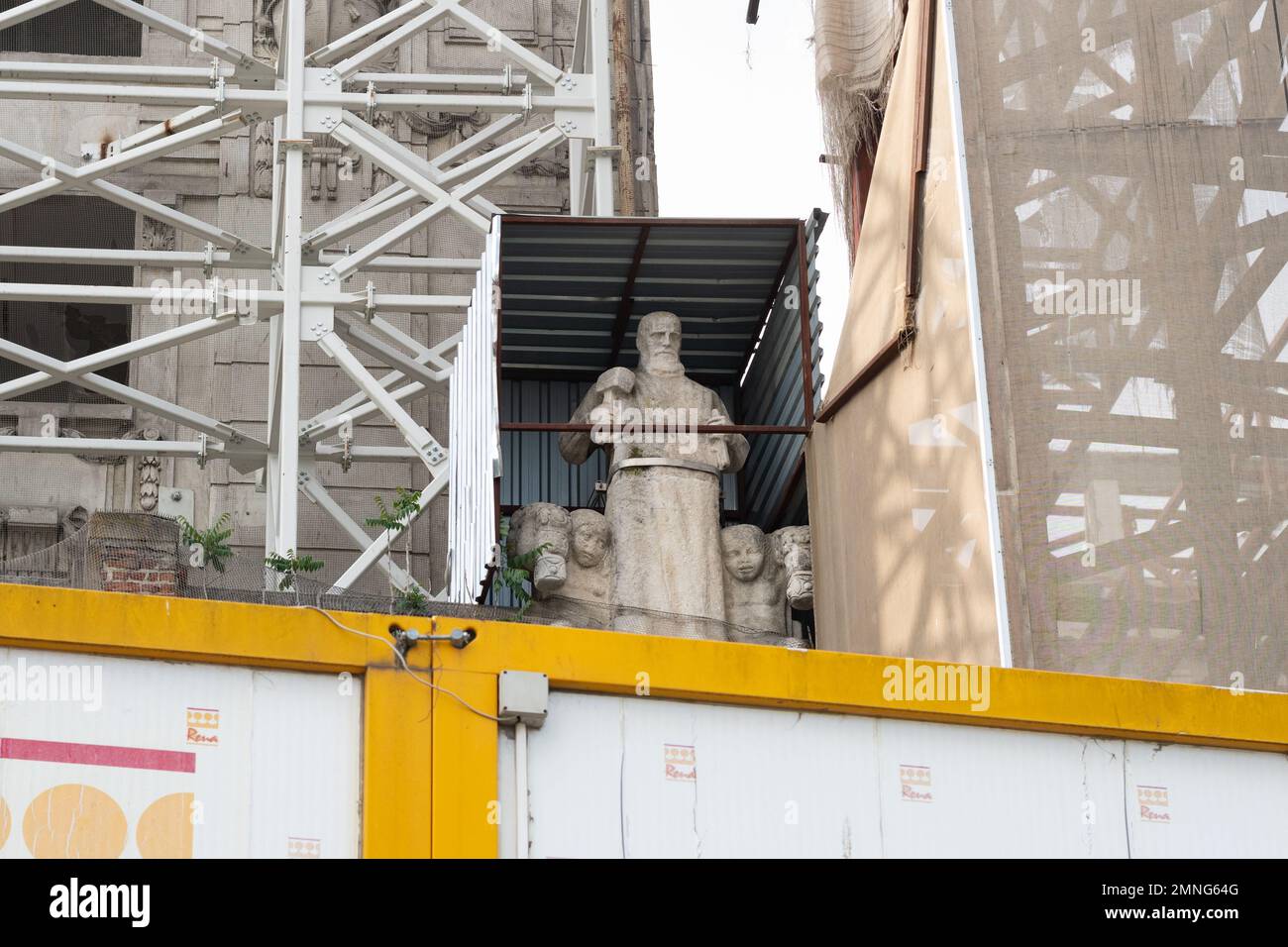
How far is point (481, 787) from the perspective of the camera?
1192cm

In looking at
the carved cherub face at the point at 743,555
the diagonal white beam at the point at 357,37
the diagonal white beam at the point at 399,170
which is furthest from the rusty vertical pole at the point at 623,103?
the carved cherub face at the point at 743,555

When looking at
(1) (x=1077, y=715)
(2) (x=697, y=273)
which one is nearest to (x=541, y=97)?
(2) (x=697, y=273)

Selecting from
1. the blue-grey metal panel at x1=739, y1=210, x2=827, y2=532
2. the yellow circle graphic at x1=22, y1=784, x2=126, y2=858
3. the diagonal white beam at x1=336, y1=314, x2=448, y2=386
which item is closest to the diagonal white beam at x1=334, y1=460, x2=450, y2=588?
the diagonal white beam at x1=336, y1=314, x2=448, y2=386

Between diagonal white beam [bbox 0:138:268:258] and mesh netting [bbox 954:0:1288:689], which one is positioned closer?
mesh netting [bbox 954:0:1288:689]

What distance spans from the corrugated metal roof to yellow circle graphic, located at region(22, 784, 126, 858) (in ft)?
31.3

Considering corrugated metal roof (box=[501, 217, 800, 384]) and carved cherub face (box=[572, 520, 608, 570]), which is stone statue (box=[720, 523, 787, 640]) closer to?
carved cherub face (box=[572, 520, 608, 570])

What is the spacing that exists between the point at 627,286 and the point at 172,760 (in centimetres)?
1037

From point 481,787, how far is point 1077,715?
3.46 meters

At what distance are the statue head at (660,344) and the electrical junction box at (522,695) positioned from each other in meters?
8.43

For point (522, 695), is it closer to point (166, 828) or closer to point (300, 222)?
point (166, 828)

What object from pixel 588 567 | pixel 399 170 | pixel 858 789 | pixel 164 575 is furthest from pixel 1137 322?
pixel 399 170

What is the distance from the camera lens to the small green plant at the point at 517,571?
18.1 metres

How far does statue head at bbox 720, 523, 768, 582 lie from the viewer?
63.8 feet
